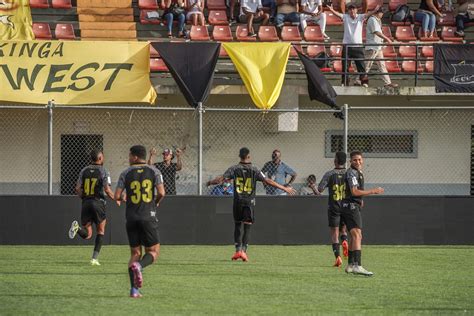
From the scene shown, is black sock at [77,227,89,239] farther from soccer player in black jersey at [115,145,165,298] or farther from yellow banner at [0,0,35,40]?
yellow banner at [0,0,35,40]

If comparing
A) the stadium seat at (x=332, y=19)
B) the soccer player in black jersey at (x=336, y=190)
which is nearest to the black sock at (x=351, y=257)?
the soccer player in black jersey at (x=336, y=190)

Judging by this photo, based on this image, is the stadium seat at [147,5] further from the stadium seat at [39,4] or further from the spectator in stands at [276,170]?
the spectator in stands at [276,170]

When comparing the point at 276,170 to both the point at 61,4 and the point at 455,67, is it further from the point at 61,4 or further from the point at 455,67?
the point at 61,4

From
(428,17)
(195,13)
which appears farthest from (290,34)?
(428,17)

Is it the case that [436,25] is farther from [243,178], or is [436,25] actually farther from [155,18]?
[243,178]

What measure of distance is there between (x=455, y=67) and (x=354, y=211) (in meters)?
9.41

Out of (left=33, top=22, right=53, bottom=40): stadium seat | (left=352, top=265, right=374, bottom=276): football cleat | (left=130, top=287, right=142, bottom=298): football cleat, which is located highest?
(left=33, top=22, right=53, bottom=40): stadium seat

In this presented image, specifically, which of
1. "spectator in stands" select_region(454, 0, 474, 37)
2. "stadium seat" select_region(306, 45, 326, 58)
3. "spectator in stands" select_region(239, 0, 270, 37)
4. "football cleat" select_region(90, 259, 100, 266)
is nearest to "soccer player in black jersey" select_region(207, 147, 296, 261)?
"football cleat" select_region(90, 259, 100, 266)

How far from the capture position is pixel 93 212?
18844 mm

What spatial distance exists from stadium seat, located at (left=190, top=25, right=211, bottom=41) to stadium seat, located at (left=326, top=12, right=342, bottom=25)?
10.6 ft

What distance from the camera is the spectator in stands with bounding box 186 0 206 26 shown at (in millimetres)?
28609

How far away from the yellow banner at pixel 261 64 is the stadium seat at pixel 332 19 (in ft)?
18.3

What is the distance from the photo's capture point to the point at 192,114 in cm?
2620

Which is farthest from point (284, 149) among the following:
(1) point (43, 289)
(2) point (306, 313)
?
(2) point (306, 313)
